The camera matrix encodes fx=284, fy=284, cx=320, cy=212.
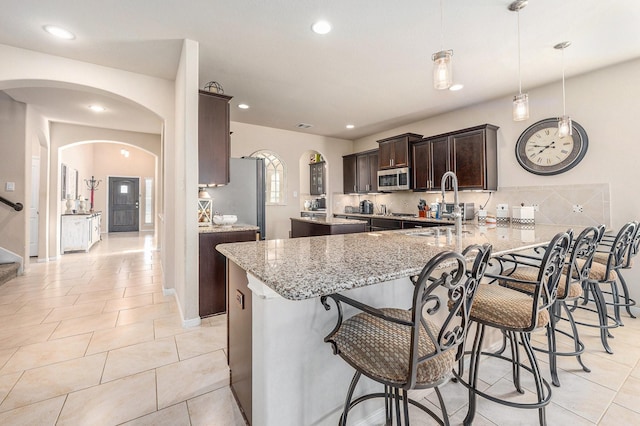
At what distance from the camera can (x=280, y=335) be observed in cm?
115

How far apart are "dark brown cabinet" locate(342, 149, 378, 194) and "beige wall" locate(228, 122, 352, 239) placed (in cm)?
21

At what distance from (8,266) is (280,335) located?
16.8 feet

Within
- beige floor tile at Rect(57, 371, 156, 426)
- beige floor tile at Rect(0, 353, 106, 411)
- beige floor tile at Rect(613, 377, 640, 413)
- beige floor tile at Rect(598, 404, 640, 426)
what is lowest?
beige floor tile at Rect(598, 404, 640, 426)

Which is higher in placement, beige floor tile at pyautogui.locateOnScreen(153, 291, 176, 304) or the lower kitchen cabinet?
the lower kitchen cabinet

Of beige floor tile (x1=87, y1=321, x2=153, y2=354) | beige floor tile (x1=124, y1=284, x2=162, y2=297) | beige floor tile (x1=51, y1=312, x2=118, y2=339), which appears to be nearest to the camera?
beige floor tile (x1=87, y1=321, x2=153, y2=354)

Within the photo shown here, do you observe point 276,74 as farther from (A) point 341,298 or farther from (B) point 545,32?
(A) point 341,298

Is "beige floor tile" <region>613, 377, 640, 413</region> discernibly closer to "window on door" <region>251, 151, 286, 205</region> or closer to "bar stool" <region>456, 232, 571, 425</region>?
"bar stool" <region>456, 232, 571, 425</region>

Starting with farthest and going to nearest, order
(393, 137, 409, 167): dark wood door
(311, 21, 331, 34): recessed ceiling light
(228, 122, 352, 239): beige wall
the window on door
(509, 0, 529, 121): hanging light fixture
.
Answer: the window on door → (228, 122, 352, 239): beige wall → (393, 137, 409, 167): dark wood door → (311, 21, 331, 34): recessed ceiling light → (509, 0, 529, 121): hanging light fixture

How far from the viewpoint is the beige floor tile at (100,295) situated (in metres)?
3.23

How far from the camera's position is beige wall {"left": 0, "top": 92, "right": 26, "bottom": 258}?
418 cm

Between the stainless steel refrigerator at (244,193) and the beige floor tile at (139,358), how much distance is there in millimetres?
1936

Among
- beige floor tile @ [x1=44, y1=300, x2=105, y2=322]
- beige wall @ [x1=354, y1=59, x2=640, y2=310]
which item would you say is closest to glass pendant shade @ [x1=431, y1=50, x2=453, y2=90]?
beige wall @ [x1=354, y1=59, x2=640, y2=310]

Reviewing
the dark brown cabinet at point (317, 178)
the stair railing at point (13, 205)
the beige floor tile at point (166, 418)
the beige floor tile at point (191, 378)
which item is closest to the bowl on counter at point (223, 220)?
the beige floor tile at point (191, 378)

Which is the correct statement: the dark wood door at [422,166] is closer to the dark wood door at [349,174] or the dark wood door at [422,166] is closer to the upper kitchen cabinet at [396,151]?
the upper kitchen cabinet at [396,151]
